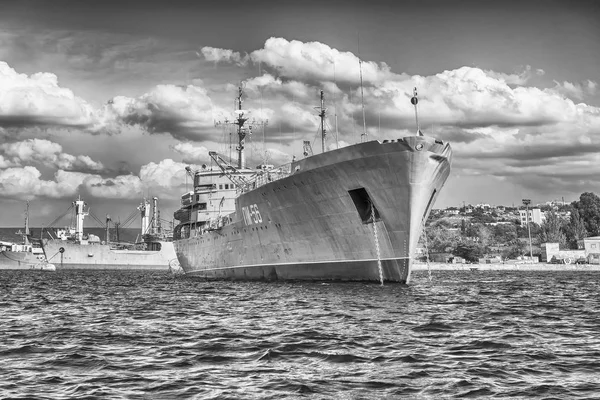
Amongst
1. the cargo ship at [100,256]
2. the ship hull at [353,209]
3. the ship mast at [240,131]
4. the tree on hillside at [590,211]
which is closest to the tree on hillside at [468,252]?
the tree on hillside at [590,211]

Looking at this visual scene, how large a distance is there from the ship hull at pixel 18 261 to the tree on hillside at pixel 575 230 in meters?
107

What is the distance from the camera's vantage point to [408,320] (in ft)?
52.4

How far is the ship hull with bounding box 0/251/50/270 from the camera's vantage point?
106 meters

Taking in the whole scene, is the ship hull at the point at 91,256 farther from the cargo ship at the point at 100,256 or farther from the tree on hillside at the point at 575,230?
the tree on hillside at the point at 575,230

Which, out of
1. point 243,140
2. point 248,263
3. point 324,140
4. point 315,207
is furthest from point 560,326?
point 243,140

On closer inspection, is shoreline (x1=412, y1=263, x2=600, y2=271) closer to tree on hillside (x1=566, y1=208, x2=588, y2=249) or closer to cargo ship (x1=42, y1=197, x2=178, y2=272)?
tree on hillside (x1=566, y1=208, x2=588, y2=249)

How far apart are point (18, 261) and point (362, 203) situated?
97199 mm

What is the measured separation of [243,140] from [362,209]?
102ft

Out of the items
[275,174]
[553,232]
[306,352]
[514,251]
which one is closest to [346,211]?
[275,174]

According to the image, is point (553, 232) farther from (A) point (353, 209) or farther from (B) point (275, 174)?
(A) point (353, 209)

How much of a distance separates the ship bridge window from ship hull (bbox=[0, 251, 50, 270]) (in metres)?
89.6

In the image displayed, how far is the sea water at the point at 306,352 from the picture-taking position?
8484 mm

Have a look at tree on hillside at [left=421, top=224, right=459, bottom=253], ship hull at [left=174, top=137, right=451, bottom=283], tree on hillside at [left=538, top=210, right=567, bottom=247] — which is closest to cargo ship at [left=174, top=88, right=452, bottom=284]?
ship hull at [left=174, top=137, right=451, bottom=283]

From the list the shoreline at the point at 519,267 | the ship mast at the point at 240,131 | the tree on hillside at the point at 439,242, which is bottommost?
the shoreline at the point at 519,267
